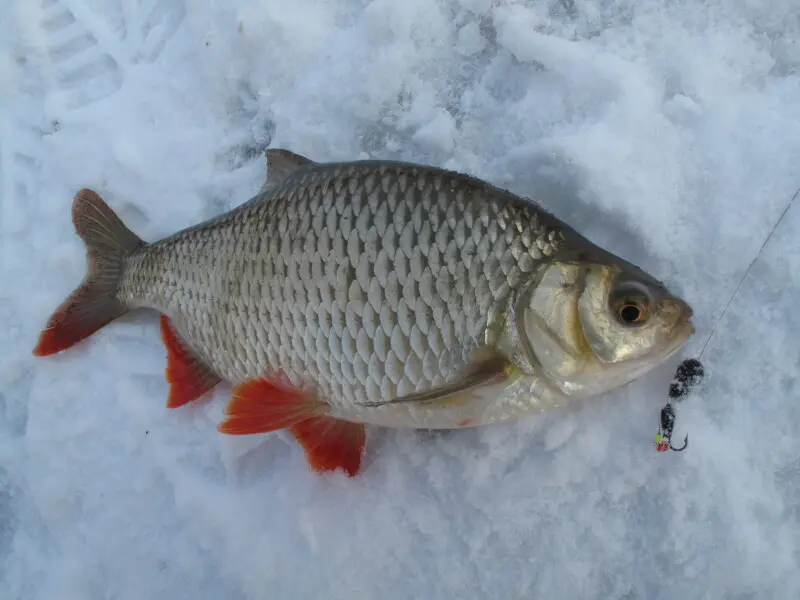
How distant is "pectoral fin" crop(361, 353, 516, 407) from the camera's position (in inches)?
52.2

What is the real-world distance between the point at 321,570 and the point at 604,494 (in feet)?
2.44

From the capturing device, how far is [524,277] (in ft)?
4.33

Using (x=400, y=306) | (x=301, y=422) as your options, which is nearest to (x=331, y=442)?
(x=301, y=422)

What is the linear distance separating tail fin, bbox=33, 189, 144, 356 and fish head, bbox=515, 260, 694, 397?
3.91ft

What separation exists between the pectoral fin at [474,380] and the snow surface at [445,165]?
0.93ft

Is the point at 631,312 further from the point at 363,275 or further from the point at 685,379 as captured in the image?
the point at 363,275

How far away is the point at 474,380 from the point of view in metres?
1.33

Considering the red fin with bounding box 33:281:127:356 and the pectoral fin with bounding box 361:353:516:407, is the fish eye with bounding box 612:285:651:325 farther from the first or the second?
the red fin with bounding box 33:281:127:356

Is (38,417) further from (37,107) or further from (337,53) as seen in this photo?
(337,53)

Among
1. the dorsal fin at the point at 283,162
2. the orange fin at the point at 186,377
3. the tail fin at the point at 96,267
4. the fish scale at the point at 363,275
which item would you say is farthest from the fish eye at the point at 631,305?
the tail fin at the point at 96,267

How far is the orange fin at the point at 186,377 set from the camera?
68.7 inches

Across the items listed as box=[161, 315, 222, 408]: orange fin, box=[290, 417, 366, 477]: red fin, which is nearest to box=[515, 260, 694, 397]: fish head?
box=[290, 417, 366, 477]: red fin

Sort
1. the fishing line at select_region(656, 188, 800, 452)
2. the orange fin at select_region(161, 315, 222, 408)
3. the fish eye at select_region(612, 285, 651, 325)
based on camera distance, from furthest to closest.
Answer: the orange fin at select_region(161, 315, 222, 408) < the fishing line at select_region(656, 188, 800, 452) < the fish eye at select_region(612, 285, 651, 325)

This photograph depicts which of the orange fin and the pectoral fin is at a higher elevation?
the pectoral fin
